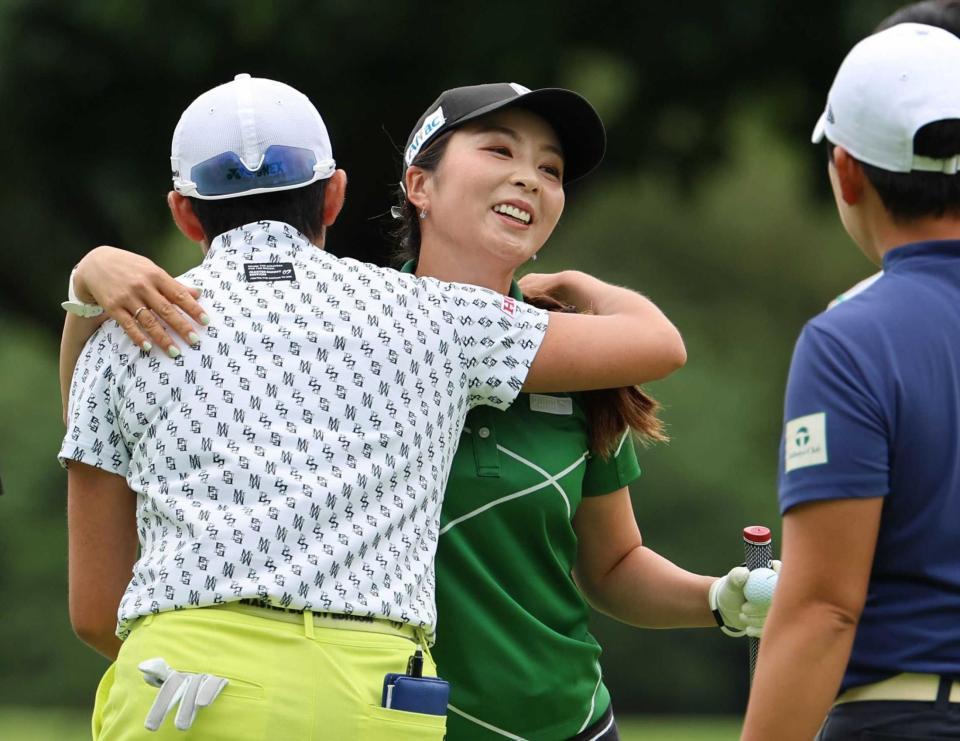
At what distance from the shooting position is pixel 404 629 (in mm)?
2811

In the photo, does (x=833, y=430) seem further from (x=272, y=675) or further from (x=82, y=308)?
(x=82, y=308)

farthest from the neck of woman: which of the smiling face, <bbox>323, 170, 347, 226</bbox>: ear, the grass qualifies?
the grass

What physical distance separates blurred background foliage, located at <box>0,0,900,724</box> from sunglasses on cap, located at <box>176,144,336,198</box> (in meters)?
7.46

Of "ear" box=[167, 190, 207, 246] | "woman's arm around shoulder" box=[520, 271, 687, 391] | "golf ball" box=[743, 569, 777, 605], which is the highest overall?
"ear" box=[167, 190, 207, 246]

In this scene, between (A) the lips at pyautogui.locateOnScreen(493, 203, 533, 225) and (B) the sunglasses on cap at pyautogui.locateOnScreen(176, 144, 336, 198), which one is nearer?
(B) the sunglasses on cap at pyautogui.locateOnScreen(176, 144, 336, 198)

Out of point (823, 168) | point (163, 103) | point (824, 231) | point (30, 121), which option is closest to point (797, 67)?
point (823, 168)

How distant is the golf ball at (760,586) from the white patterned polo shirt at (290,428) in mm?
701

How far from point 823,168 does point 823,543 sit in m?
10.3

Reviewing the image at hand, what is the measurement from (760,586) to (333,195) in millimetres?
1075

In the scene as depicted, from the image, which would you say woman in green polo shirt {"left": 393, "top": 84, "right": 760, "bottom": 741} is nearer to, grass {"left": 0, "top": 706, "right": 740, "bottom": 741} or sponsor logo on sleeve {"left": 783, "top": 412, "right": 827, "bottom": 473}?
sponsor logo on sleeve {"left": 783, "top": 412, "right": 827, "bottom": 473}

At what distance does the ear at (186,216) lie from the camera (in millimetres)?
3072

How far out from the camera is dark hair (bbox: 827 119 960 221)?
252 cm

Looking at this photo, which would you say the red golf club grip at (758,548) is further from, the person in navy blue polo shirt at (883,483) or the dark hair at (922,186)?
the dark hair at (922,186)

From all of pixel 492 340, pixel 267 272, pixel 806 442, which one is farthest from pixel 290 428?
pixel 806 442
